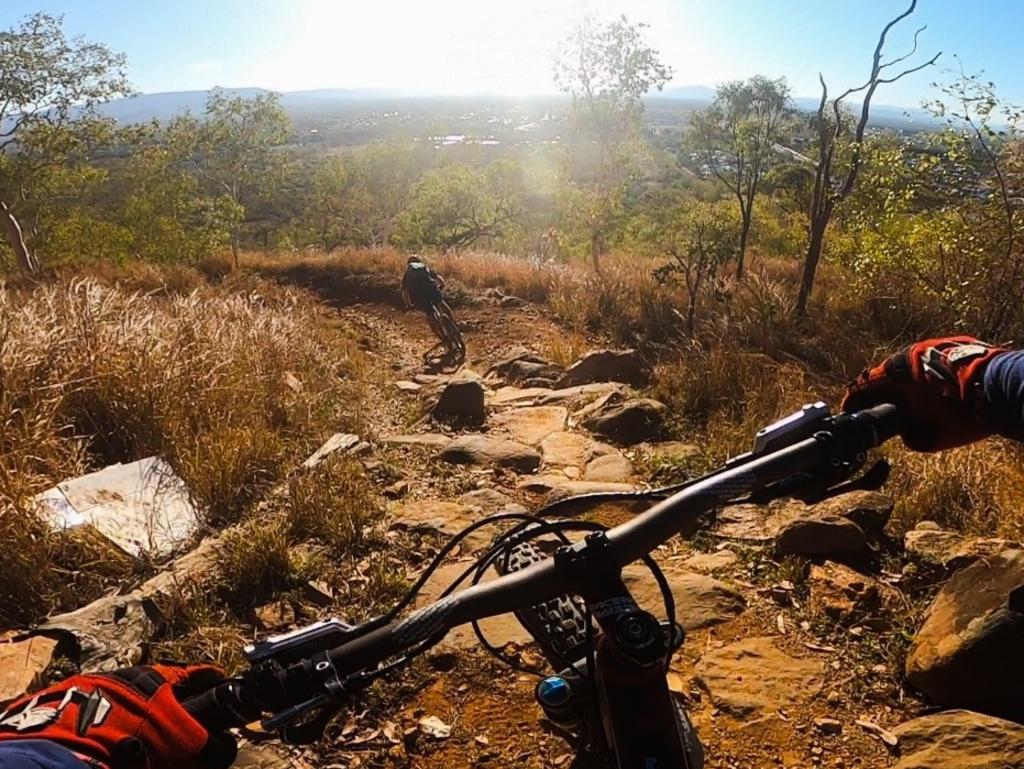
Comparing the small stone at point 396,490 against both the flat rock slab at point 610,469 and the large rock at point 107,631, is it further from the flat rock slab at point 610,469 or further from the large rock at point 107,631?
the large rock at point 107,631

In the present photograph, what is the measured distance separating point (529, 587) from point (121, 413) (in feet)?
14.3

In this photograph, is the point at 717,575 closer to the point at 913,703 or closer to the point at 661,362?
the point at 913,703

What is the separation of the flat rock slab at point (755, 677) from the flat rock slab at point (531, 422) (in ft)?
9.92

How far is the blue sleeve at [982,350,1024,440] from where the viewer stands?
126cm

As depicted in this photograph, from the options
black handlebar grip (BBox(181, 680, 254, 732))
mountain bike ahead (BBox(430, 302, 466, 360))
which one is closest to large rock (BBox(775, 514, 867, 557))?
black handlebar grip (BBox(181, 680, 254, 732))

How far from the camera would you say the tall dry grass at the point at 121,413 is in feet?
10.6

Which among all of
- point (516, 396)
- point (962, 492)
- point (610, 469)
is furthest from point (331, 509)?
point (516, 396)

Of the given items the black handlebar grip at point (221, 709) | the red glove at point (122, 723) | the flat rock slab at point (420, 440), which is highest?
the red glove at point (122, 723)

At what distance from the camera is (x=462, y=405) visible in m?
6.37

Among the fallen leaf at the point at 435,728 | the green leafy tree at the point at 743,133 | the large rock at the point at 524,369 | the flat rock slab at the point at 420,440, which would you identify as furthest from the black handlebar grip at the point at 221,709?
the green leafy tree at the point at 743,133

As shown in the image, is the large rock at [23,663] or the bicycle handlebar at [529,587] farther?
the large rock at [23,663]

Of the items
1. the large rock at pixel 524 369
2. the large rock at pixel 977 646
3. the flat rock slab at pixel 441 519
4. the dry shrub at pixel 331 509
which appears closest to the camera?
the large rock at pixel 977 646

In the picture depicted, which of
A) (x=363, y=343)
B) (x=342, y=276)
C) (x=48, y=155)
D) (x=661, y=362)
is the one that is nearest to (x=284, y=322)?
(x=363, y=343)

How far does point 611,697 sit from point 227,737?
0.64 m
